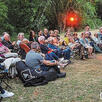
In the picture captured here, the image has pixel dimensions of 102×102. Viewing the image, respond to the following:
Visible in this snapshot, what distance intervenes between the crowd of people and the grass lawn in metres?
0.31

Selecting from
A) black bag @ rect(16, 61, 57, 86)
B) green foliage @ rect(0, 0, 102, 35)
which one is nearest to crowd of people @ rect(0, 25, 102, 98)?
black bag @ rect(16, 61, 57, 86)

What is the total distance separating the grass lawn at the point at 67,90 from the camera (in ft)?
14.7

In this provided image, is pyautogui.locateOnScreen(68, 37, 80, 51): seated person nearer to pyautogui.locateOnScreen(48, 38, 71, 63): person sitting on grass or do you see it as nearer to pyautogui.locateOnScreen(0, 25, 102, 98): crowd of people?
pyautogui.locateOnScreen(0, 25, 102, 98): crowd of people

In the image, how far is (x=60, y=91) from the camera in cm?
489

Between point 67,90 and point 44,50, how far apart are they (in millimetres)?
2589

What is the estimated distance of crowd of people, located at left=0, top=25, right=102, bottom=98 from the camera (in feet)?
18.5

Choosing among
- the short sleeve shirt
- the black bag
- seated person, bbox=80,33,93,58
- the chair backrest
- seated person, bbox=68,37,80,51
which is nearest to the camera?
the black bag

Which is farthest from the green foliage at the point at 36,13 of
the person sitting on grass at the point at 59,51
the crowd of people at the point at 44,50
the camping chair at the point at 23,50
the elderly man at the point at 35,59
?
the elderly man at the point at 35,59

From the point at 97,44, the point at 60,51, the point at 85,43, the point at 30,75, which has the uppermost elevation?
the point at 30,75

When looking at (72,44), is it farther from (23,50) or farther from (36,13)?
(36,13)

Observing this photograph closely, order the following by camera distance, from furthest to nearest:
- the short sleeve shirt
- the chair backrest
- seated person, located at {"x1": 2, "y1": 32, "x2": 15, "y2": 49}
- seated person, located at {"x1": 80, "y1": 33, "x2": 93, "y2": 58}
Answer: seated person, located at {"x1": 80, "y1": 33, "x2": 93, "y2": 58}, seated person, located at {"x1": 2, "y1": 32, "x2": 15, "y2": 49}, the chair backrest, the short sleeve shirt

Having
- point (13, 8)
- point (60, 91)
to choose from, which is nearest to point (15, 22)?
point (13, 8)

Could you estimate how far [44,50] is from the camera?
24.1ft

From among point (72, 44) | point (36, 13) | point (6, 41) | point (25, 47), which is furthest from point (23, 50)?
point (36, 13)
